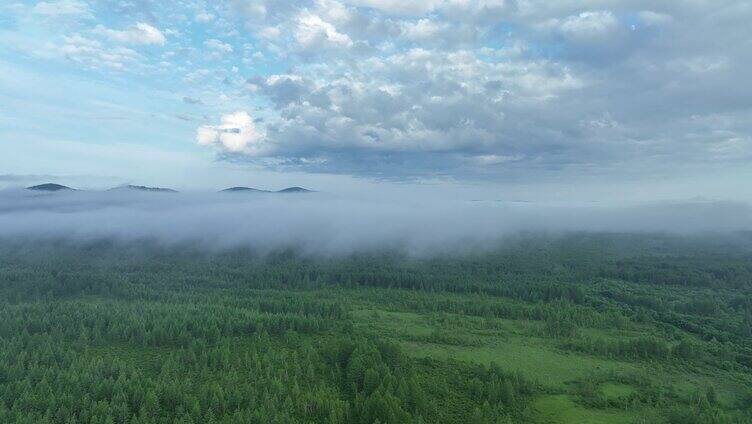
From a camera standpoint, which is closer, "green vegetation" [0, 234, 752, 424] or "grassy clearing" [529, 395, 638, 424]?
"green vegetation" [0, 234, 752, 424]

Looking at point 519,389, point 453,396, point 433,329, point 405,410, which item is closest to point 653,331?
point 433,329

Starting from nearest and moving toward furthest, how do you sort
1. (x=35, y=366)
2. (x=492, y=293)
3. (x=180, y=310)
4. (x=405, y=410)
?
(x=405, y=410)
(x=35, y=366)
(x=180, y=310)
(x=492, y=293)

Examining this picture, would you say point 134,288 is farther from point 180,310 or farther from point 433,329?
point 433,329

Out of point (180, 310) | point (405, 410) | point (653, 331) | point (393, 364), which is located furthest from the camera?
point (653, 331)

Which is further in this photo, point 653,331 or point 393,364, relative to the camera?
point 653,331

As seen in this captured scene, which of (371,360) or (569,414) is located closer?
(569,414)

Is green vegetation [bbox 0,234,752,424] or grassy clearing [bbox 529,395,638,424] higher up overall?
green vegetation [bbox 0,234,752,424]

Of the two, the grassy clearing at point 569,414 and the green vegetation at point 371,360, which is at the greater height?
the green vegetation at point 371,360

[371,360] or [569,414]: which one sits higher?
[371,360]

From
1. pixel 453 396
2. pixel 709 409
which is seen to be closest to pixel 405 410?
pixel 453 396

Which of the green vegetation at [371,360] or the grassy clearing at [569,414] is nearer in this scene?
the green vegetation at [371,360]
